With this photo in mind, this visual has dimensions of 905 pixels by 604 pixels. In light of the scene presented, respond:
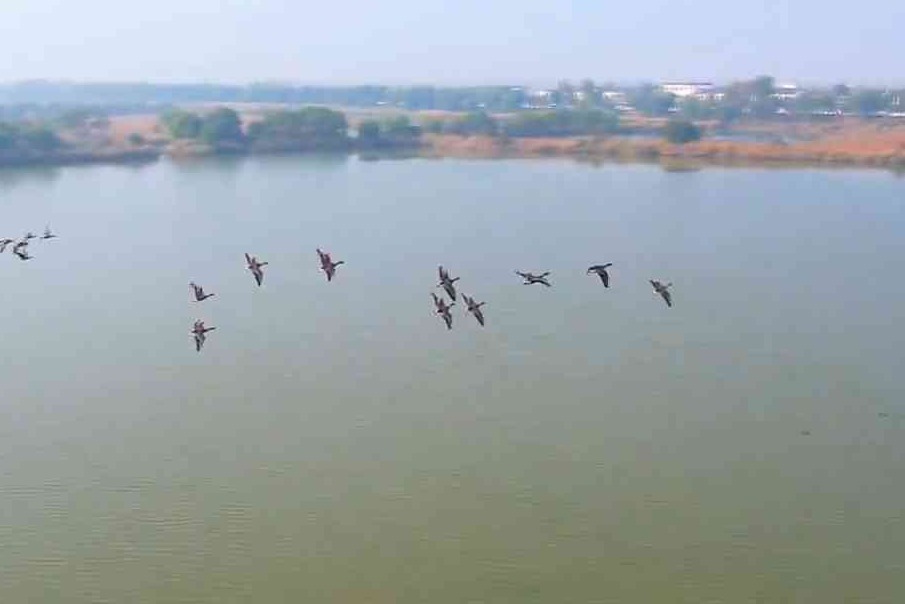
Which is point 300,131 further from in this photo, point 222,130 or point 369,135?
point 222,130

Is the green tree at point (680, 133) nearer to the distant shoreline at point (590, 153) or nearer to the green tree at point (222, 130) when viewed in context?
the distant shoreline at point (590, 153)

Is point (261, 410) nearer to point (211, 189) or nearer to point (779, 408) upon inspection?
point (779, 408)

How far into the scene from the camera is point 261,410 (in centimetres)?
840

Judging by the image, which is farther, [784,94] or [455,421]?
[784,94]

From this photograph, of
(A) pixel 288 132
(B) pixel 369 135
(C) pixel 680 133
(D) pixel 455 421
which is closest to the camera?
(D) pixel 455 421

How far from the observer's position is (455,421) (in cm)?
810

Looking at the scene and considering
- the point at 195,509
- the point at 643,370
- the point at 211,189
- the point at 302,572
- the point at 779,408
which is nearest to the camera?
the point at 302,572

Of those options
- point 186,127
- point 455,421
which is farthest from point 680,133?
point 455,421

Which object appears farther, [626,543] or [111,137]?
[111,137]

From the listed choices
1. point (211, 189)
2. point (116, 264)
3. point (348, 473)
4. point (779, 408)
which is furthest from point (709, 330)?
point (211, 189)

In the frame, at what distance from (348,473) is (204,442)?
120cm

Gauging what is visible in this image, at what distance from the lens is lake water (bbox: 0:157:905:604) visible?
20.3ft

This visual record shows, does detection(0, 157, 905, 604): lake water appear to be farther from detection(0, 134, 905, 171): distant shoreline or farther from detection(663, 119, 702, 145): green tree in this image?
detection(663, 119, 702, 145): green tree

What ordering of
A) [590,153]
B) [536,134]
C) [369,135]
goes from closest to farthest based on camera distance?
[590,153], [369,135], [536,134]
